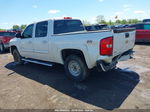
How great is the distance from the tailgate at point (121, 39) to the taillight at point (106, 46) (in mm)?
178

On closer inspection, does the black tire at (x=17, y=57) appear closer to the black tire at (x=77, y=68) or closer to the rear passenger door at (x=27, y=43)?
the rear passenger door at (x=27, y=43)

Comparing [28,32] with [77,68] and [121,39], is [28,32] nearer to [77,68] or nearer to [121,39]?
[77,68]

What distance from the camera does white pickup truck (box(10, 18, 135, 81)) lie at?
149 inches

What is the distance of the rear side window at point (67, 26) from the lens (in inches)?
206

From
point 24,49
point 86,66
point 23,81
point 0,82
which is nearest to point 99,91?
point 86,66

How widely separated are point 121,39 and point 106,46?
2.27ft

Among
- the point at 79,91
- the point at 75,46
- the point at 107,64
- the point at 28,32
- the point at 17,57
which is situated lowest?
the point at 79,91

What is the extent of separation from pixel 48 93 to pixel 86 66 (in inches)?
53.6

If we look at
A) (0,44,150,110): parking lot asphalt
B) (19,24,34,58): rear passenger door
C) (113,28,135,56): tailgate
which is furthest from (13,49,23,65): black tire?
(113,28,135,56): tailgate

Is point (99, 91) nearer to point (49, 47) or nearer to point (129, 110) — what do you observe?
point (129, 110)

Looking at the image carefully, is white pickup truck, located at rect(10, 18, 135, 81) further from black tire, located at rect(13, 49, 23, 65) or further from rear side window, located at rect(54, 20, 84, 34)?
black tire, located at rect(13, 49, 23, 65)

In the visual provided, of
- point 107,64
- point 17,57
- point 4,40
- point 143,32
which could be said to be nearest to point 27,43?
point 17,57

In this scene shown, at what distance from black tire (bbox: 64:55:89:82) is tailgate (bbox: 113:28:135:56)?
100 centimetres

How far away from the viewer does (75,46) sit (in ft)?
13.9
